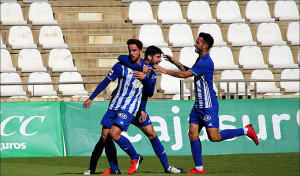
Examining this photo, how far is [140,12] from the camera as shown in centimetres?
2062

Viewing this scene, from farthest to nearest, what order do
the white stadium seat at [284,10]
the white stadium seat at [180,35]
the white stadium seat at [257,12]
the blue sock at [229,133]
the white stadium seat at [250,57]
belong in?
the white stadium seat at [284,10] < the white stadium seat at [257,12] < the white stadium seat at [180,35] < the white stadium seat at [250,57] < the blue sock at [229,133]

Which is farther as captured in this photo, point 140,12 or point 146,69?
point 140,12

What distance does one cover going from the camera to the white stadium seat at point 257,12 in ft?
70.0

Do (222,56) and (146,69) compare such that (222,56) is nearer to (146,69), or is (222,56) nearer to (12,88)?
(12,88)

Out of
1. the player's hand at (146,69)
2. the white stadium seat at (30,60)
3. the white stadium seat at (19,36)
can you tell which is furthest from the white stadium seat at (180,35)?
the player's hand at (146,69)

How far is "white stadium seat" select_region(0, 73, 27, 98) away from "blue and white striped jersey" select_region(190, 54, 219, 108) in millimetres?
8649

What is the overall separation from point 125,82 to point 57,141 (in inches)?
208

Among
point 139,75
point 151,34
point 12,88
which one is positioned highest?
point 151,34

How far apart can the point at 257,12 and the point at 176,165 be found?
10.6 m

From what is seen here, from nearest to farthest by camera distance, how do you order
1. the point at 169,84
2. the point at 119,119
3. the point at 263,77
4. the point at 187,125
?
the point at 119,119 < the point at 187,125 < the point at 169,84 < the point at 263,77

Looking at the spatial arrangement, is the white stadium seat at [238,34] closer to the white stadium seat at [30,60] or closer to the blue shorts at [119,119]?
the white stadium seat at [30,60]

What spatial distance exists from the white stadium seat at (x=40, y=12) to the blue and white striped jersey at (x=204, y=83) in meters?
11.3

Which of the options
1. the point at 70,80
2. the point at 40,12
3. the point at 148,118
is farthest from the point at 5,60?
the point at 148,118

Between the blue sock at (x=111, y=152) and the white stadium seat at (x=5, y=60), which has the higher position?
the white stadium seat at (x=5, y=60)
